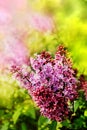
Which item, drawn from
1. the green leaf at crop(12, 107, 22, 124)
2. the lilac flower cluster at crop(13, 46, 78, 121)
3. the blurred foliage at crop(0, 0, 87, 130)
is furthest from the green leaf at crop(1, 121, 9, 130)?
the lilac flower cluster at crop(13, 46, 78, 121)

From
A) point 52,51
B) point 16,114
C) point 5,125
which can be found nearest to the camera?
point 16,114

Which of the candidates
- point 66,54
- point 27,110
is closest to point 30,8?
point 66,54

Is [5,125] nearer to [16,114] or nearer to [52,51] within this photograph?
[16,114]

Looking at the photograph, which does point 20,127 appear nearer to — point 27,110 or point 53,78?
point 27,110

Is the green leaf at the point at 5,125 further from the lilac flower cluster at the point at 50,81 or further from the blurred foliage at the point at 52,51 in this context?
the lilac flower cluster at the point at 50,81

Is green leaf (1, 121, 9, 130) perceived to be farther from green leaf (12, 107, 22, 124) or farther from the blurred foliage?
green leaf (12, 107, 22, 124)

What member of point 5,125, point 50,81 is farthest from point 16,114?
point 50,81

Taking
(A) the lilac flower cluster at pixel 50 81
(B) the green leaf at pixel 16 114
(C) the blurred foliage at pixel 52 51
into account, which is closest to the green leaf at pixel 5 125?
(C) the blurred foliage at pixel 52 51
